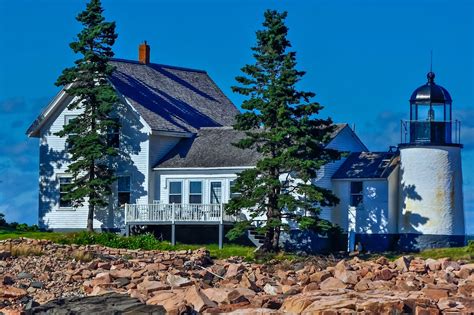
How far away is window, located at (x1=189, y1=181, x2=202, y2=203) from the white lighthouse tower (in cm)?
734

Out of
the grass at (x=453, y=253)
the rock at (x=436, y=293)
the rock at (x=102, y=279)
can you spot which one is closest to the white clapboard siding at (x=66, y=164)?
the grass at (x=453, y=253)

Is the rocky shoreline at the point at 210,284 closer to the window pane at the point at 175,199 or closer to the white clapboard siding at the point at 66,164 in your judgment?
the window pane at the point at 175,199

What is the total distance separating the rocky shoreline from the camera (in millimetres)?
24438

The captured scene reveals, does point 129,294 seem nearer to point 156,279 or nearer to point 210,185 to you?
point 156,279

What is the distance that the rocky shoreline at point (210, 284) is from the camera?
2444 cm

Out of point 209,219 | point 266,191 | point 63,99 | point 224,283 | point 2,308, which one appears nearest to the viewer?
point 2,308

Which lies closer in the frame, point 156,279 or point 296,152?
point 156,279

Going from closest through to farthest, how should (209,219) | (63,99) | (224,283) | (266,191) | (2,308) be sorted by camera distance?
(2,308)
(224,283)
(266,191)
(209,219)
(63,99)

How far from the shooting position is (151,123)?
4472cm

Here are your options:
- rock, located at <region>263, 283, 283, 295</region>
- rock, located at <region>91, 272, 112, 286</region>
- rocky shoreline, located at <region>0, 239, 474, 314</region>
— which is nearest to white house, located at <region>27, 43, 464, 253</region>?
rocky shoreline, located at <region>0, 239, 474, 314</region>

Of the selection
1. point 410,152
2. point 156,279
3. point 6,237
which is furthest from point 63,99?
point 156,279

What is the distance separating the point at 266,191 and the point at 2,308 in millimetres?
14691

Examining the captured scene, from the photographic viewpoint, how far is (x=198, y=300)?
24656mm

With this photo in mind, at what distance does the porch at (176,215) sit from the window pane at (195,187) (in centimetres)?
107
